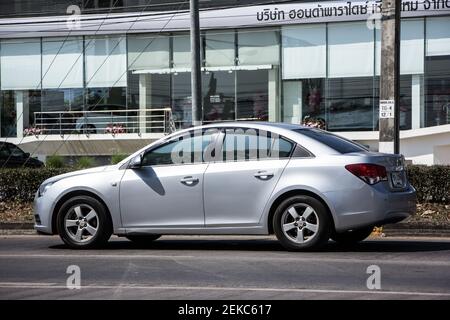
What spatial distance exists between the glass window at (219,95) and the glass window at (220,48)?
0.43 metres

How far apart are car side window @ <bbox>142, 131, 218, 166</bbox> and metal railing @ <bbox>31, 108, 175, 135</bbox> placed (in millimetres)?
18764

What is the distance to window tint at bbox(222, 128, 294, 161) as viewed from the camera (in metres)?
9.36

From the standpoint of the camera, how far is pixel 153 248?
10141 mm

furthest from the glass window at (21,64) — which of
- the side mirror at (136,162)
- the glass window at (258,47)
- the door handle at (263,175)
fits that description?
the door handle at (263,175)

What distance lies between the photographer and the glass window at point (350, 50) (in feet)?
88.5

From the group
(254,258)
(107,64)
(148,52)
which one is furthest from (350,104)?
(254,258)

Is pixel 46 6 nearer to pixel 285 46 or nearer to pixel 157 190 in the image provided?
pixel 285 46

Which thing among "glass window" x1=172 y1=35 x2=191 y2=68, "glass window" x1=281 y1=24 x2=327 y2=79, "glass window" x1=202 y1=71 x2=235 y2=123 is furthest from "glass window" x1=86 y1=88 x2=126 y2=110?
"glass window" x1=281 y1=24 x2=327 y2=79

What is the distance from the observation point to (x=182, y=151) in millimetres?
9750

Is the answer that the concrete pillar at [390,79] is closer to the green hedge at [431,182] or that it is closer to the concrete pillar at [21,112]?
the green hedge at [431,182]

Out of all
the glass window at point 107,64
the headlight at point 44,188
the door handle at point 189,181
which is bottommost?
the headlight at point 44,188

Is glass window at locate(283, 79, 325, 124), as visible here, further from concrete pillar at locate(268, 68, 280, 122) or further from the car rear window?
the car rear window

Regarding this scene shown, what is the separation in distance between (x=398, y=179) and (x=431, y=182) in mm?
4462
